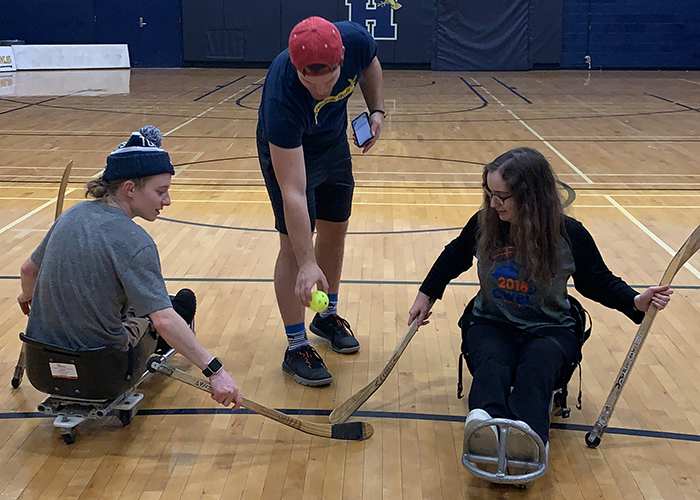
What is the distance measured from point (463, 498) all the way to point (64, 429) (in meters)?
1.24

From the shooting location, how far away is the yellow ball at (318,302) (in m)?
2.17

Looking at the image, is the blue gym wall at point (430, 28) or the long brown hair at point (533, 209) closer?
the long brown hair at point (533, 209)

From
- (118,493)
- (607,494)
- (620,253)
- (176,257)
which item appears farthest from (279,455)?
(620,253)

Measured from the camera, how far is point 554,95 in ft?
38.2

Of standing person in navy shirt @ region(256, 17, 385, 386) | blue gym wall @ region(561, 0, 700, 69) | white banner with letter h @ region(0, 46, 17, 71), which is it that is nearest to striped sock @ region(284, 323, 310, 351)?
standing person in navy shirt @ region(256, 17, 385, 386)

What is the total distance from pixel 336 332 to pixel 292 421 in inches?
30.0

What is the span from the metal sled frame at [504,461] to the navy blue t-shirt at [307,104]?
41.7 inches

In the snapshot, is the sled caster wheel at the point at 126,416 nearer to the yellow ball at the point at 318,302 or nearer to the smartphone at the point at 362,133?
the yellow ball at the point at 318,302

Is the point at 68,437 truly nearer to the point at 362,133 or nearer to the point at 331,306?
the point at 331,306

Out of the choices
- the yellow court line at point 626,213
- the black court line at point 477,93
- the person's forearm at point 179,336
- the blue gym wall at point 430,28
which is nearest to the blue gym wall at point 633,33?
the blue gym wall at point 430,28

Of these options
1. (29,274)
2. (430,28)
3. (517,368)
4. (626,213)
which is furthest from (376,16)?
(517,368)

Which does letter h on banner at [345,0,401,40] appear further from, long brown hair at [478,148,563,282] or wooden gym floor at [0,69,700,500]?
long brown hair at [478,148,563,282]

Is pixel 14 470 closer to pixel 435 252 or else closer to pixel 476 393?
pixel 476 393

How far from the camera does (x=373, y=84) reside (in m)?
2.85
